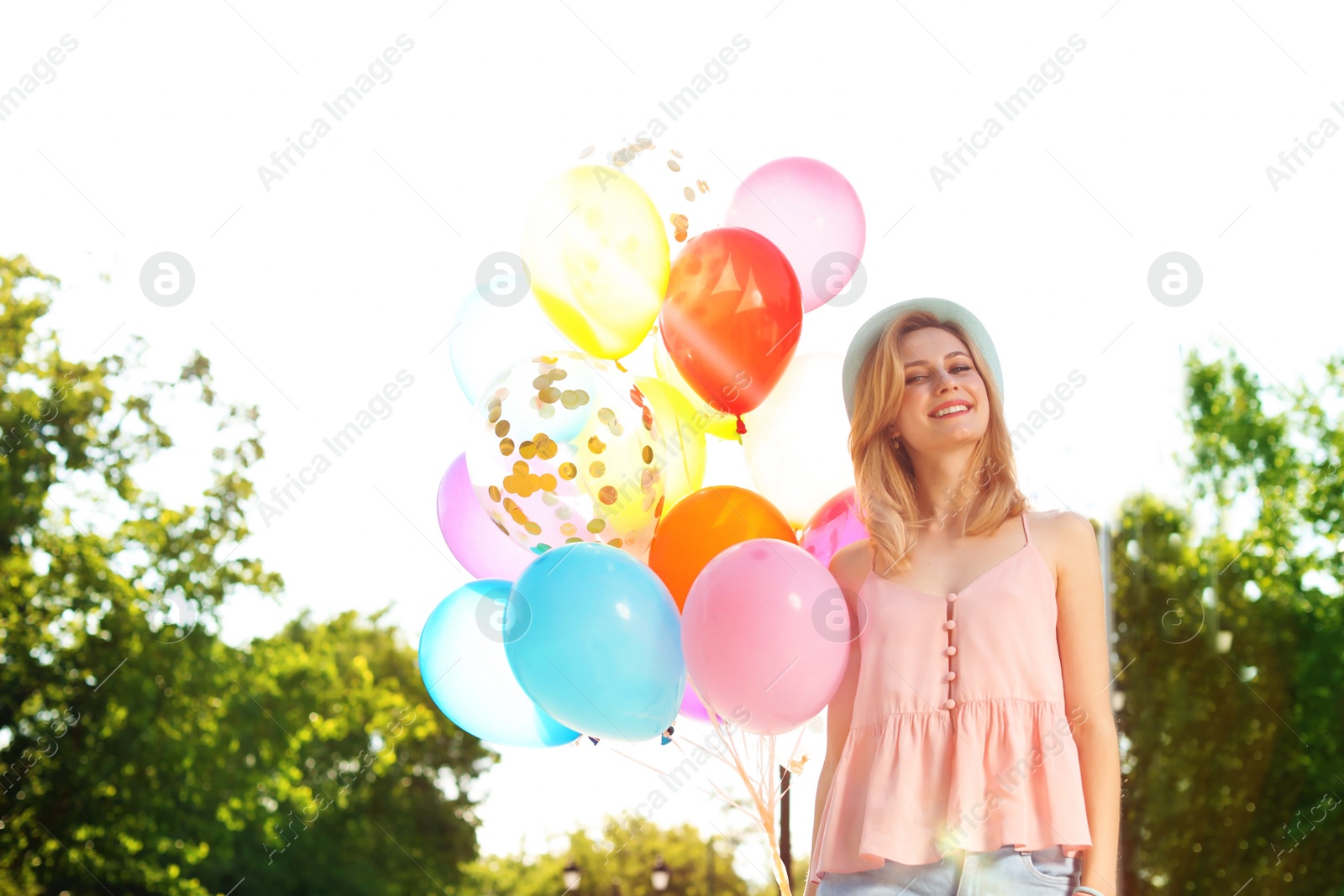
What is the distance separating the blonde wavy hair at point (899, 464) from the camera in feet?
8.09

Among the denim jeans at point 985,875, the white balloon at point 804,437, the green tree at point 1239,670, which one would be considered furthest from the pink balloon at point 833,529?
the green tree at point 1239,670

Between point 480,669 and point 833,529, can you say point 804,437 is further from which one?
point 480,669

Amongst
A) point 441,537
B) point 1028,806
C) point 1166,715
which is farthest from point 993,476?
point 1166,715

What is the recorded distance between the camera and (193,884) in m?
13.0

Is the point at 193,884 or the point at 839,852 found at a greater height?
the point at 839,852

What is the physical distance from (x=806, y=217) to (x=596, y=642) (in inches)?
62.0

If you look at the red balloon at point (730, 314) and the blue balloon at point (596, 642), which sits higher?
the red balloon at point (730, 314)

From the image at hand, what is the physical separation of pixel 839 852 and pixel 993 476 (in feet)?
2.94

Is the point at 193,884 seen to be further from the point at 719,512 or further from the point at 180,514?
the point at 719,512

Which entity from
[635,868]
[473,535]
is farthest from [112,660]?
[635,868]

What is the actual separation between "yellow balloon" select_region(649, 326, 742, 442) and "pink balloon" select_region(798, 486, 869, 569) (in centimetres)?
43

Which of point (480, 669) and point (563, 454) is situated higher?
point (563, 454)

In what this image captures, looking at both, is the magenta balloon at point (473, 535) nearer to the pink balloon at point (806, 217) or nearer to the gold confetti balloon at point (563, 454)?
the gold confetti balloon at point (563, 454)

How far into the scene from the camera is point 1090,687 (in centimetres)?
225
